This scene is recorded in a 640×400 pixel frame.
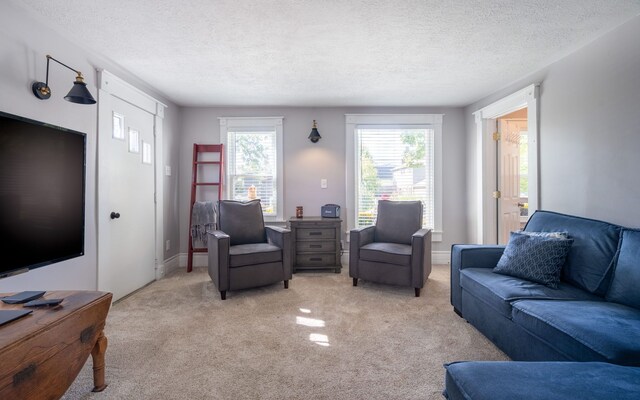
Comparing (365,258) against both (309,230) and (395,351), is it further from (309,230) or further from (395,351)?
(395,351)

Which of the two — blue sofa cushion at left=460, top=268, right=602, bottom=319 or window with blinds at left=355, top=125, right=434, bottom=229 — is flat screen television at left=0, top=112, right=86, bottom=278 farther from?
window with blinds at left=355, top=125, right=434, bottom=229

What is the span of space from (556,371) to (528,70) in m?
3.08

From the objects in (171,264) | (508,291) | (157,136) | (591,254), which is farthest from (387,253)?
(157,136)

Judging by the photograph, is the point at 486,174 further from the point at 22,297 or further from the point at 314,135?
the point at 22,297

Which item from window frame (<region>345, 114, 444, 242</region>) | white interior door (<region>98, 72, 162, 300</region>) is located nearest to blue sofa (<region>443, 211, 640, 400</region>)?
window frame (<region>345, 114, 444, 242</region>)

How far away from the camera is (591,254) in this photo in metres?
1.99

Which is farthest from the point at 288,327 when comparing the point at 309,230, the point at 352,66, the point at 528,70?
the point at 528,70

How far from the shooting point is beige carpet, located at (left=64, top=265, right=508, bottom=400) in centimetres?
164

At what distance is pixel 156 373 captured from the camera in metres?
1.77

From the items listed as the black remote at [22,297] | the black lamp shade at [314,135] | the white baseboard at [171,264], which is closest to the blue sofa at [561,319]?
the black remote at [22,297]

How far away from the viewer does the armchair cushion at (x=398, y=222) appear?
3.53 m

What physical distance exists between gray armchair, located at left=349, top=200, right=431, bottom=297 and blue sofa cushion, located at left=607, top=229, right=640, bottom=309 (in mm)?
1424

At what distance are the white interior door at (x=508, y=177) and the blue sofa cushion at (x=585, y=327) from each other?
88.5 inches

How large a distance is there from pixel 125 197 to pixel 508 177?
462cm
